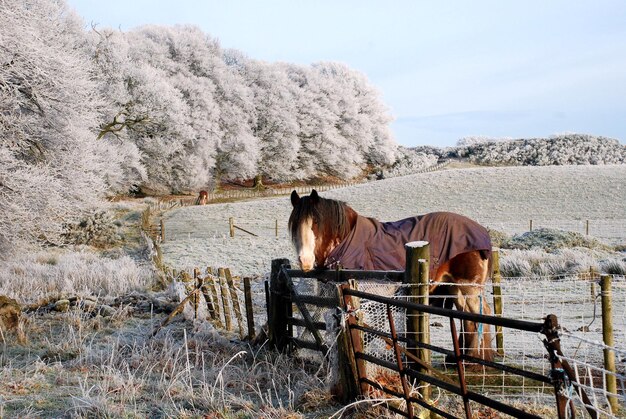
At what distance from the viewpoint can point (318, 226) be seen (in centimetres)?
638

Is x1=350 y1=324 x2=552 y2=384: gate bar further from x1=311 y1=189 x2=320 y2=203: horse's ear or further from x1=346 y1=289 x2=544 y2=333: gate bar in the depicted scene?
x1=311 y1=189 x2=320 y2=203: horse's ear

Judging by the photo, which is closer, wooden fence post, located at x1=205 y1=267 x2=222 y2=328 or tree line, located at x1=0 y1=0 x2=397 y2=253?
wooden fence post, located at x1=205 y1=267 x2=222 y2=328

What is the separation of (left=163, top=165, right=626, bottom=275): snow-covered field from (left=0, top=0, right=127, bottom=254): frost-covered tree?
275 inches

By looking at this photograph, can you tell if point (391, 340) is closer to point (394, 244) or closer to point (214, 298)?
point (394, 244)

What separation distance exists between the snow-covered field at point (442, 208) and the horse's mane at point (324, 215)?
516 inches

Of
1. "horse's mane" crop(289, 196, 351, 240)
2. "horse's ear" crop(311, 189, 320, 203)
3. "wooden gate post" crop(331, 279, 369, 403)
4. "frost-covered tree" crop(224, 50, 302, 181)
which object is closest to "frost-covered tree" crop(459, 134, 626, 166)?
"frost-covered tree" crop(224, 50, 302, 181)

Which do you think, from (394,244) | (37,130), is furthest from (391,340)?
(37,130)

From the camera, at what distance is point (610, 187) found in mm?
38938

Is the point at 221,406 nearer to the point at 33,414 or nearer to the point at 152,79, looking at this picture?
the point at 33,414

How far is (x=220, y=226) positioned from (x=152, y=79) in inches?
434

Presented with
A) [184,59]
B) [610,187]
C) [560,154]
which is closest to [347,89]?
[184,59]

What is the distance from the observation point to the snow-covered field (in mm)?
24731

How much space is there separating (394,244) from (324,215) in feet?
2.76

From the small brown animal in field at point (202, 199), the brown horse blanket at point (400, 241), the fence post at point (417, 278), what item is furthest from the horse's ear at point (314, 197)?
the small brown animal in field at point (202, 199)
